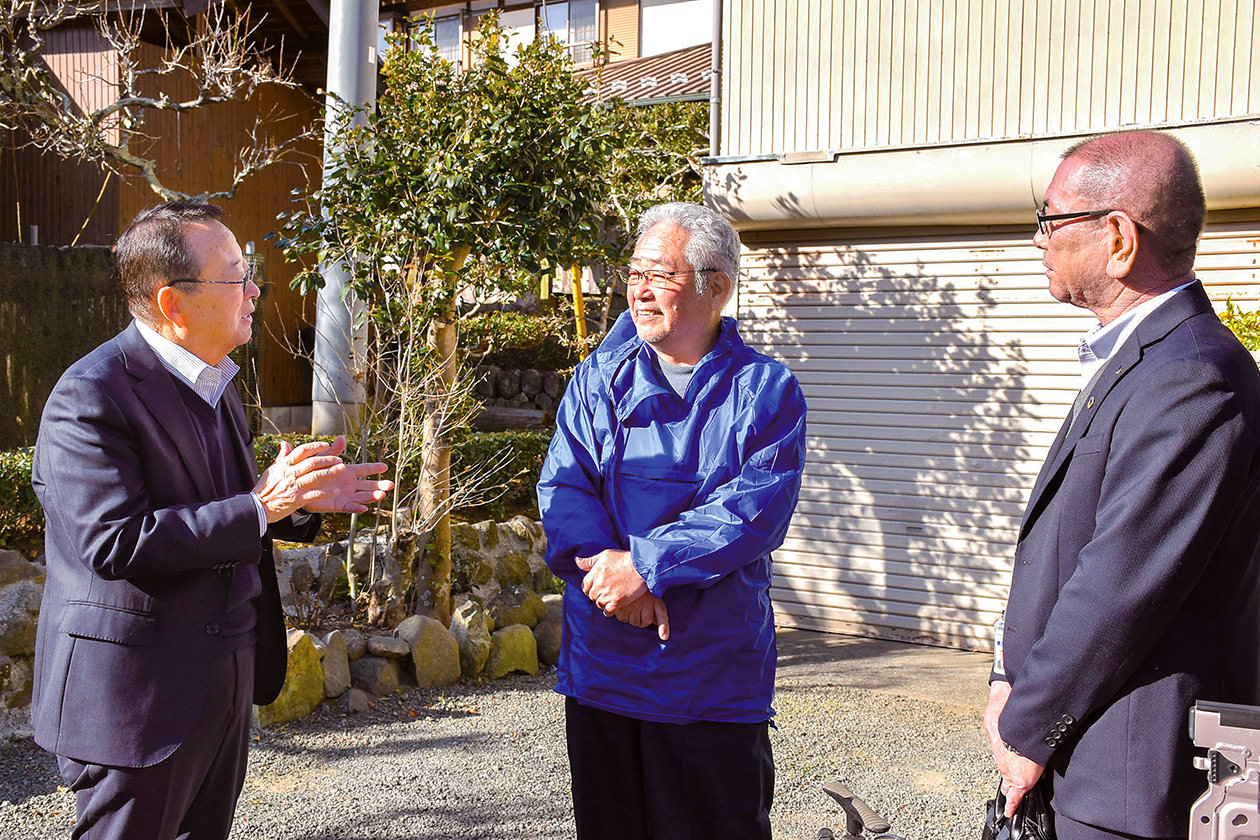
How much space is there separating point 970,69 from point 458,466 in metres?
4.90

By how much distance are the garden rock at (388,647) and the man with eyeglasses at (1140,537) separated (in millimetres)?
4077

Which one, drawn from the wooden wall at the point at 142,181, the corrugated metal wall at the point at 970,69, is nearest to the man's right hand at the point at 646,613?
the corrugated metal wall at the point at 970,69

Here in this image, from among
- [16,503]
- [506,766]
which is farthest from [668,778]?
[16,503]

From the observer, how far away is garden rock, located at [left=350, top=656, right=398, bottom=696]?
214 inches

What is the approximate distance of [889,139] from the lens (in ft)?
22.0

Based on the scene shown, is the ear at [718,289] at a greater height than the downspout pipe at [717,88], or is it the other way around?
the downspout pipe at [717,88]

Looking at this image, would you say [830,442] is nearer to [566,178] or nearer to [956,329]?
[956,329]

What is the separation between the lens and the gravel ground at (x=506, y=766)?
159 inches

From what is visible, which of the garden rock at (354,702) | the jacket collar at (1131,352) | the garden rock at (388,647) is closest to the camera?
the jacket collar at (1131,352)

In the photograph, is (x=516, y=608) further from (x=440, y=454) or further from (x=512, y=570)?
(x=440, y=454)

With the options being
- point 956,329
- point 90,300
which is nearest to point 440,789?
point 956,329

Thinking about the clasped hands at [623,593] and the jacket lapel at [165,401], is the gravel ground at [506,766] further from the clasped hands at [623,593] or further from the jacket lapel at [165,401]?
the jacket lapel at [165,401]

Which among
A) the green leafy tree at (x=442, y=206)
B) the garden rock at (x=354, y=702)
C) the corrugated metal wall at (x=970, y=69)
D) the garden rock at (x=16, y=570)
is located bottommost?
the garden rock at (x=354, y=702)

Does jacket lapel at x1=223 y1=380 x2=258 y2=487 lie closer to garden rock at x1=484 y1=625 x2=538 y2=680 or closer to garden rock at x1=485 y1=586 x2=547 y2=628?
garden rock at x1=484 y1=625 x2=538 y2=680
